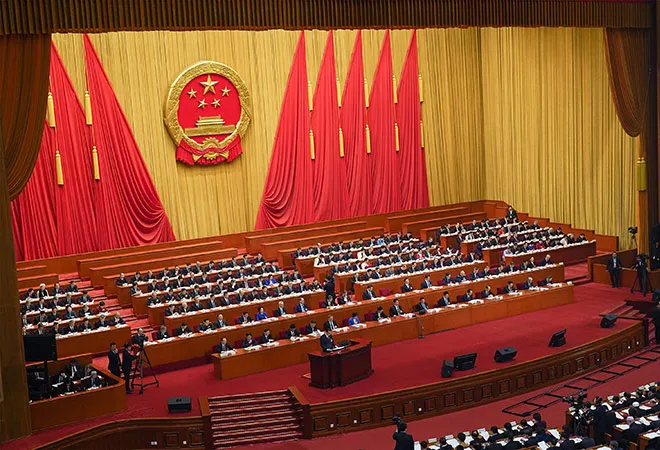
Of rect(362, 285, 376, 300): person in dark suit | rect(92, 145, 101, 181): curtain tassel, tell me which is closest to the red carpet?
rect(362, 285, 376, 300): person in dark suit

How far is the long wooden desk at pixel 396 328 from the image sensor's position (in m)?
13.9

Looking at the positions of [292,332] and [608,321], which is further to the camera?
[608,321]

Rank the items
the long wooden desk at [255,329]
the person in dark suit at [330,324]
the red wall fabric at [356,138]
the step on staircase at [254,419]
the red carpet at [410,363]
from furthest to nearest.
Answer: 1. the red wall fabric at [356,138]
2. the person in dark suit at [330,324]
3. the long wooden desk at [255,329]
4. the red carpet at [410,363]
5. the step on staircase at [254,419]

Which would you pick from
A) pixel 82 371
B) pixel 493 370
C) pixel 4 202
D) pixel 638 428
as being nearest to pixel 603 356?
pixel 493 370

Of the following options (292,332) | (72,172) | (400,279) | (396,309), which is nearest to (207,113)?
Answer: (72,172)

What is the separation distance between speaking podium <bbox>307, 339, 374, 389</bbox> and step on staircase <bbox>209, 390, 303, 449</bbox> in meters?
0.52

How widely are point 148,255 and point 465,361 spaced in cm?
905

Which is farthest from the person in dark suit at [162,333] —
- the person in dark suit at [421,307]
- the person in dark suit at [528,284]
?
the person in dark suit at [528,284]

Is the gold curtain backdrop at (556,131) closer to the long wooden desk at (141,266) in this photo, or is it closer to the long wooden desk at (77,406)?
the long wooden desk at (141,266)

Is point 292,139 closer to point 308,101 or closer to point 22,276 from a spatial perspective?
point 308,101

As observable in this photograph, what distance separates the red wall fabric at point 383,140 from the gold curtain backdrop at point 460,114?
31cm

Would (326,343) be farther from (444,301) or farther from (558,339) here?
(558,339)

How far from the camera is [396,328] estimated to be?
50.4 feet

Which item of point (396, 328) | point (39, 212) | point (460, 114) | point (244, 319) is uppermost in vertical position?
point (460, 114)
